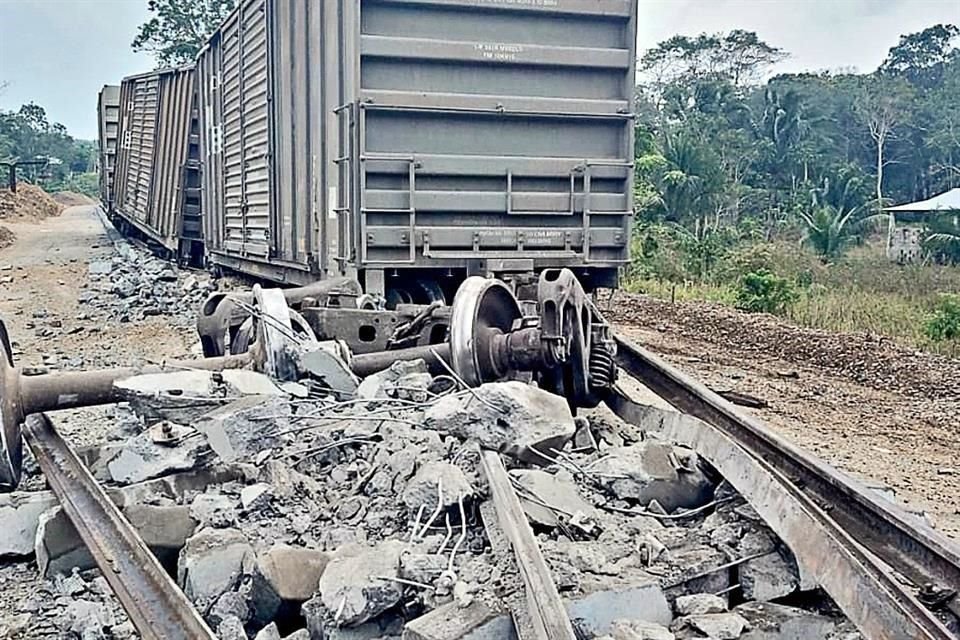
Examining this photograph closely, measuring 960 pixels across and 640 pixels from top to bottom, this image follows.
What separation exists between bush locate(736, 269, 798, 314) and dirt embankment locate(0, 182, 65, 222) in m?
28.5

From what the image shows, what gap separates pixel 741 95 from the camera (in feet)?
120

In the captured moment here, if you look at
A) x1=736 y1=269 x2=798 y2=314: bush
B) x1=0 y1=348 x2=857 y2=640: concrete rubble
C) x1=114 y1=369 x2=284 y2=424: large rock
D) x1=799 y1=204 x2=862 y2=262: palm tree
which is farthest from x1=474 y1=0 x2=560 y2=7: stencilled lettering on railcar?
x1=799 y1=204 x2=862 y2=262: palm tree

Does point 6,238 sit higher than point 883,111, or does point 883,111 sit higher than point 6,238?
point 883,111

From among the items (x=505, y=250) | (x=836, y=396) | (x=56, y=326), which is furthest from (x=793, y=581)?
(x=56, y=326)

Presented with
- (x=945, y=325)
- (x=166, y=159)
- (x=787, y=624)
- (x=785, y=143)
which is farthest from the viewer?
(x=785, y=143)

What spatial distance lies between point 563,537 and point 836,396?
526 cm

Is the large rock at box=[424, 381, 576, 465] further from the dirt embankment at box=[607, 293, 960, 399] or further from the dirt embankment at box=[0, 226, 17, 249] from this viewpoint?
the dirt embankment at box=[0, 226, 17, 249]

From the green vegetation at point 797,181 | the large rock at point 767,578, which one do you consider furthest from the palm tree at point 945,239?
the large rock at point 767,578

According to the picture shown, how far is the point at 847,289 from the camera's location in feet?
53.2

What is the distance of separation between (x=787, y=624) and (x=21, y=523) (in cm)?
287

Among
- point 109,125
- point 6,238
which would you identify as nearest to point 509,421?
point 109,125

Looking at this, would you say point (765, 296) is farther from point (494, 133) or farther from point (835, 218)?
Answer: point (835, 218)

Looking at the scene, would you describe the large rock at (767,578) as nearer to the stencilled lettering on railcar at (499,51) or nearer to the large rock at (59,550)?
the large rock at (59,550)

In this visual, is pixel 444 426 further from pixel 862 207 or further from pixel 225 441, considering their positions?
pixel 862 207
